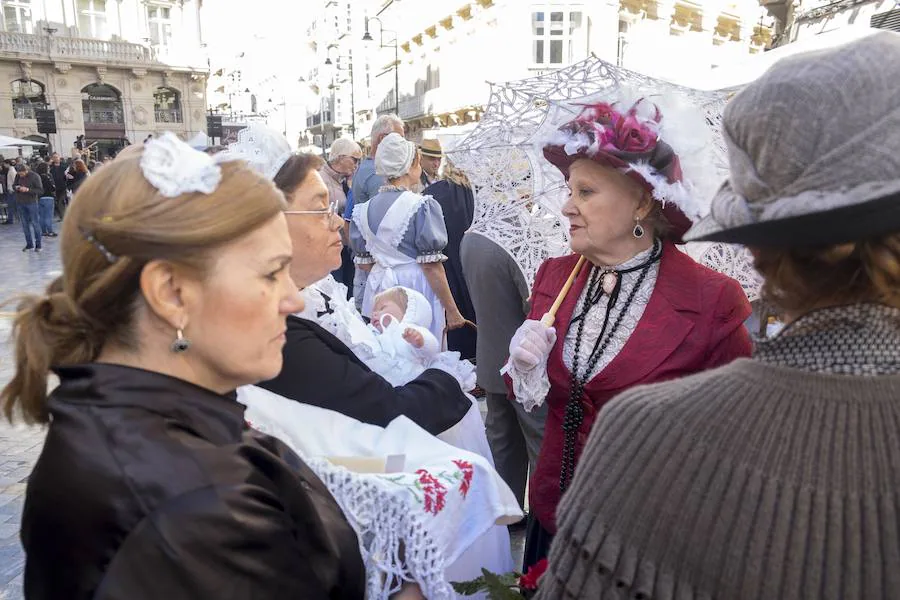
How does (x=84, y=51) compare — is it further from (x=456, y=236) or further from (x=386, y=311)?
(x=386, y=311)

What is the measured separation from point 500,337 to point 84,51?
40.3 meters

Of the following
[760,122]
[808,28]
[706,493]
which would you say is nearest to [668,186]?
[760,122]

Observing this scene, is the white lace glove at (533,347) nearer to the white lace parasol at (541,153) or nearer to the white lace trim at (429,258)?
the white lace parasol at (541,153)

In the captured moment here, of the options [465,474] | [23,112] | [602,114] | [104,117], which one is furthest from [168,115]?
[465,474]

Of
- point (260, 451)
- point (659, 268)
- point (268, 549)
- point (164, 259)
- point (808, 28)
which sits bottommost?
point (268, 549)

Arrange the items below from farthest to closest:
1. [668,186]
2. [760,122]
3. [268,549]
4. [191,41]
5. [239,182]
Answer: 1. [191,41]
2. [668,186]
3. [239,182]
4. [268,549]
5. [760,122]

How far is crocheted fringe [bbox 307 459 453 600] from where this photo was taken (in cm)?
151

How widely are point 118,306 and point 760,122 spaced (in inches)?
42.3

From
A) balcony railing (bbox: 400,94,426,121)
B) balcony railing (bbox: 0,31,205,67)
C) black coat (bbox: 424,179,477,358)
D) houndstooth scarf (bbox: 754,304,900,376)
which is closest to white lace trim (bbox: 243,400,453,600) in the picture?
houndstooth scarf (bbox: 754,304,900,376)

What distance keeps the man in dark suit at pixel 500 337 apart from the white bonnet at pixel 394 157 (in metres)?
1.60

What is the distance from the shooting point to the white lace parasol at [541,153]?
2.16m

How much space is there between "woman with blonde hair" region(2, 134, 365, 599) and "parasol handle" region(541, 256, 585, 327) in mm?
1018

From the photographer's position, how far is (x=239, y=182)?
4.13 feet

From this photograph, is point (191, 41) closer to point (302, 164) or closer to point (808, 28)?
point (808, 28)
